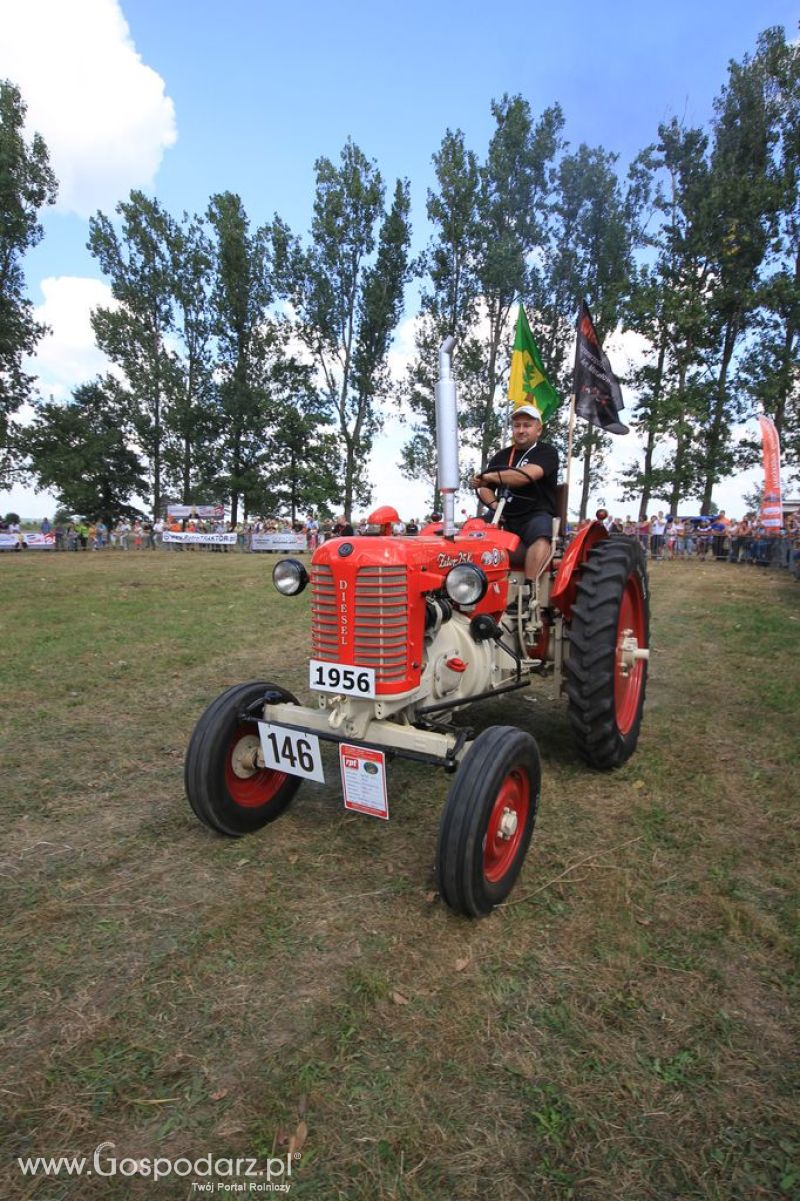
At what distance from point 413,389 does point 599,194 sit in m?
10.5

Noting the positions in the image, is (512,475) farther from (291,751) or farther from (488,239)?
(488,239)

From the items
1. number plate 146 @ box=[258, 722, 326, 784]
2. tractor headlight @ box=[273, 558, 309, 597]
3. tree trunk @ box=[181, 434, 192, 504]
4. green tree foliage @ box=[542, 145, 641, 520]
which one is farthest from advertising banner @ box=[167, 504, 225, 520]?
number plate 146 @ box=[258, 722, 326, 784]

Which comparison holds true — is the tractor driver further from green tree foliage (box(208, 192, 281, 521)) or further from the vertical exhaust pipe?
Result: green tree foliage (box(208, 192, 281, 521))

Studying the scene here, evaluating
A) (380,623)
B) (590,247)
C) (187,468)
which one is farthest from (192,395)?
(380,623)

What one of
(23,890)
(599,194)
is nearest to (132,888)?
(23,890)

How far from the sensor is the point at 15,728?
4.80m

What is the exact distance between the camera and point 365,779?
2.79 meters

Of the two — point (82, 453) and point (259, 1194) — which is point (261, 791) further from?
point (82, 453)

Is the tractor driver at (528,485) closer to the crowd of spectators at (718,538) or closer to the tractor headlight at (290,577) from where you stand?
the tractor headlight at (290,577)

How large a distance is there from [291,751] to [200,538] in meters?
24.6

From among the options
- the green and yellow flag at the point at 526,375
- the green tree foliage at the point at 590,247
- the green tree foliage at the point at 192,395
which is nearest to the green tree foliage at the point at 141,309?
Answer: the green tree foliage at the point at 192,395

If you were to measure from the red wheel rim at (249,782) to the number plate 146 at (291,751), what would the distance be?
0.12 metres

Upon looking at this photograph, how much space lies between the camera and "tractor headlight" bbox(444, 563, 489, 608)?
9.44 feet

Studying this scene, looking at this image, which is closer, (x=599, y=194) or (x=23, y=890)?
(x=23, y=890)
